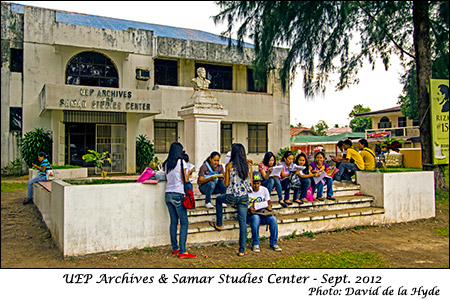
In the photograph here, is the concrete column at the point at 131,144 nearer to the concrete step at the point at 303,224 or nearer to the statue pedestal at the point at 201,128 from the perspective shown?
the statue pedestal at the point at 201,128

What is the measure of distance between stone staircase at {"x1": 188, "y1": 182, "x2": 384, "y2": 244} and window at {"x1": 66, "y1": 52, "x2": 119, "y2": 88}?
13.0 m

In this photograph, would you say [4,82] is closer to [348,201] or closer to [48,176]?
[48,176]

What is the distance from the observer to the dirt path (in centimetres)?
543

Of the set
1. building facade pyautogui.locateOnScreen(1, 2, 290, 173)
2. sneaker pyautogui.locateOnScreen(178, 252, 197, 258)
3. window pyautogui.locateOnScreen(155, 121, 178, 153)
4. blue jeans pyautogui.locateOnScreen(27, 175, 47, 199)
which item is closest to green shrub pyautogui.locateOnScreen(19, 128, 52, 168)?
building facade pyautogui.locateOnScreen(1, 2, 290, 173)

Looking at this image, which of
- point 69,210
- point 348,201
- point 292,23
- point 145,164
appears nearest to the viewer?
point 69,210

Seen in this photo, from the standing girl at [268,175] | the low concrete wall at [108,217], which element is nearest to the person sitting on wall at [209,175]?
the standing girl at [268,175]

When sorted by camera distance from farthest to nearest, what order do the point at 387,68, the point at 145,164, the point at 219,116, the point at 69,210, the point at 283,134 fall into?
the point at 283,134
the point at 145,164
the point at 387,68
the point at 219,116
the point at 69,210

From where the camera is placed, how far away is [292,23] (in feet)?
40.7

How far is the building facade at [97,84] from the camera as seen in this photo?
16938mm

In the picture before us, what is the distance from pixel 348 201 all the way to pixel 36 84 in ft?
50.0

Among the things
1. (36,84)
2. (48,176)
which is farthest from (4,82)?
(48,176)

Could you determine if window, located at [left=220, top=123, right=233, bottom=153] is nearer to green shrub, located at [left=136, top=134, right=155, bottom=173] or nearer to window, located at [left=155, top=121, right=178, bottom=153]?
Result: window, located at [left=155, top=121, right=178, bottom=153]

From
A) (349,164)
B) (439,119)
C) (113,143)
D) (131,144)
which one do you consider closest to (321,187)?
(349,164)

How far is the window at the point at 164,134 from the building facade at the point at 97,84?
2.1 inches
